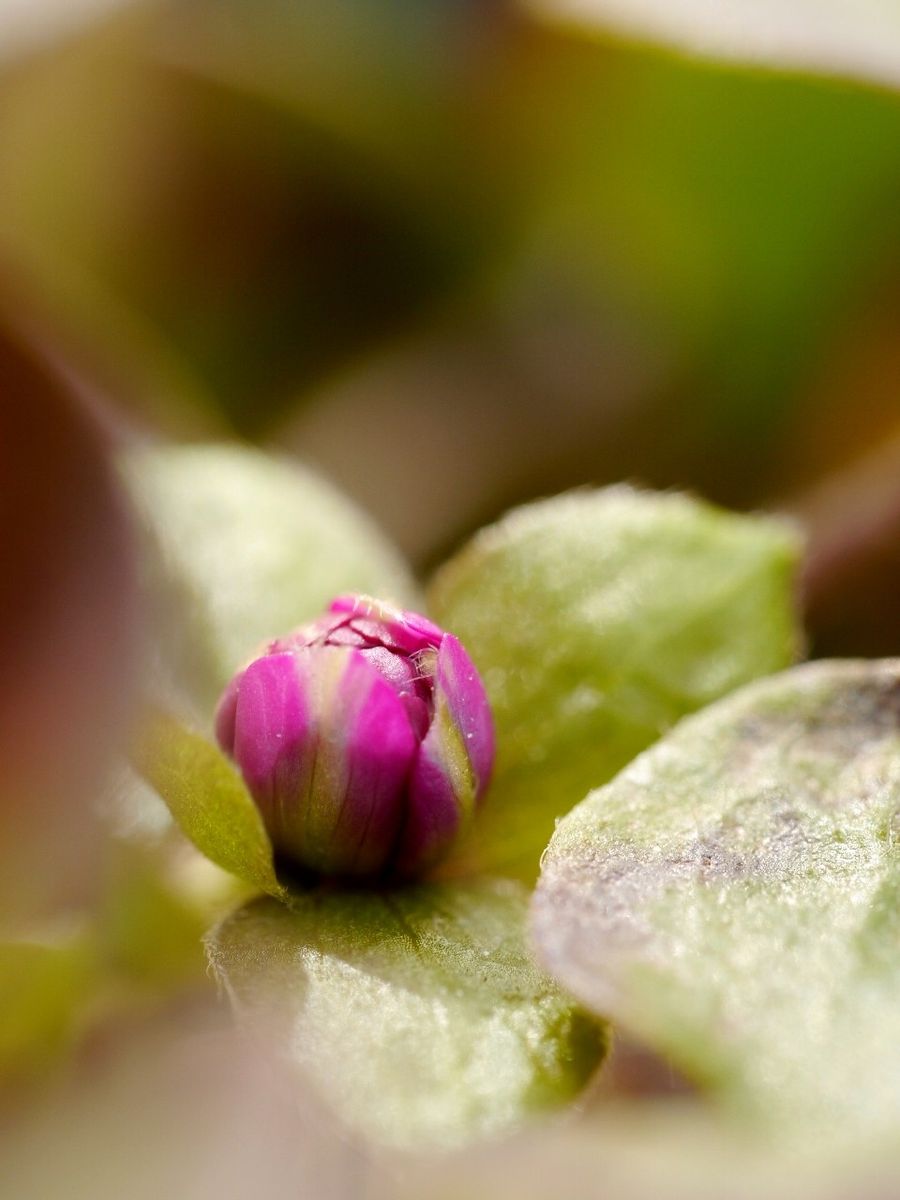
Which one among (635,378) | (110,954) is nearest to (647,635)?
(110,954)

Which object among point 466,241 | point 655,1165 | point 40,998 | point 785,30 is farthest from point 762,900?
point 466,241

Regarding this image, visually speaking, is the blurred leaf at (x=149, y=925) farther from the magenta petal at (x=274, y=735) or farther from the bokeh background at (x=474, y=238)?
the bokeh background at (x=474, y=238)

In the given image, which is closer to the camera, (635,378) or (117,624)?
(117,624)

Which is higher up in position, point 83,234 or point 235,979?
point 83,234

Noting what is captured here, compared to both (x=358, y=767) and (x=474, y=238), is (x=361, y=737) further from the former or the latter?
(x=474, y=238)

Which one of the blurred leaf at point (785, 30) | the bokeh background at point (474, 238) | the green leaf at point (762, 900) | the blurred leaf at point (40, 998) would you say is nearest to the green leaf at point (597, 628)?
the green leaf at point (762, 900)

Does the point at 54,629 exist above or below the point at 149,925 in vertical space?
above

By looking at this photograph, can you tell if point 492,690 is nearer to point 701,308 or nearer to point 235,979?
point 235,979
